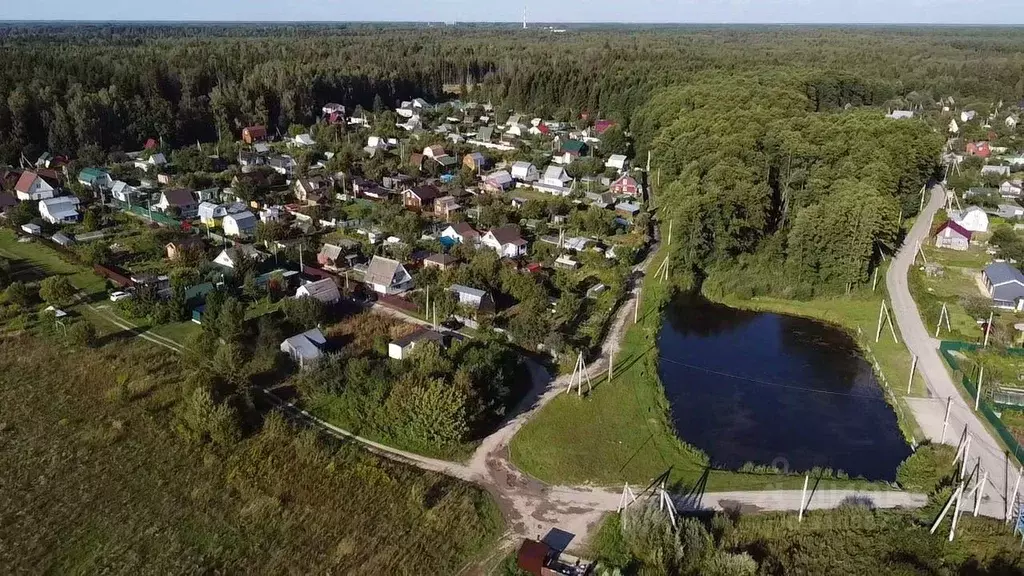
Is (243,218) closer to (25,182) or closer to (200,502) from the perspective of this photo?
(25,182)

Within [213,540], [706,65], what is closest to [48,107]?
[213,540]

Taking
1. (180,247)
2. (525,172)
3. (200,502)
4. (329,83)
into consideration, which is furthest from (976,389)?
(329,83)

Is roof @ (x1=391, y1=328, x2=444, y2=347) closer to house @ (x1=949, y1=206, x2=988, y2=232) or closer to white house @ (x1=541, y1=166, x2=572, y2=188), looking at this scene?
white house @ (x1=541, y1=166, x2=572, y2=188)

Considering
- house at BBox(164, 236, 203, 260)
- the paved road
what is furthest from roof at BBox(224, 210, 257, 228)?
the paved road

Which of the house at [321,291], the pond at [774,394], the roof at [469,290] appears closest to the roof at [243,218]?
the house at [321,291]

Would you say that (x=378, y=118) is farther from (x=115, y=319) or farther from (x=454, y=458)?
(x=454, y=458)
